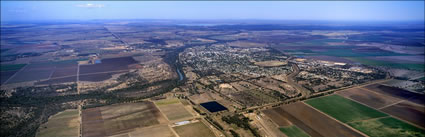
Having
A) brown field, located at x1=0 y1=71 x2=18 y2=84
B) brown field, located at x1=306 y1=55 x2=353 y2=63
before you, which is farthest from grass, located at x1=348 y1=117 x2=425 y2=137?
brown field, located at x1=0 y1=71 x2=18 y2=84

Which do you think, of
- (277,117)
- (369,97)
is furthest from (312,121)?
(369,97)

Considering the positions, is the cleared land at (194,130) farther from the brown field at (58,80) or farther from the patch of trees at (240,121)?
the brown field at (58,80)

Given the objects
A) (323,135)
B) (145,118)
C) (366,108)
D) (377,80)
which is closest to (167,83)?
(145,118)

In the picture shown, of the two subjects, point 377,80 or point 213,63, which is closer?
point 377,80

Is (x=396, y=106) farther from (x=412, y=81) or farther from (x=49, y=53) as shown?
(x=49, y=53)

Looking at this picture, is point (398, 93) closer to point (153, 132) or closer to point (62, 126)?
point (153, 132)

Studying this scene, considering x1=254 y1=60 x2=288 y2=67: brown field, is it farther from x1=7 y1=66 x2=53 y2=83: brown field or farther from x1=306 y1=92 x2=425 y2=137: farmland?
x1=7 y1=66 x2=53 y2=83: brown field
